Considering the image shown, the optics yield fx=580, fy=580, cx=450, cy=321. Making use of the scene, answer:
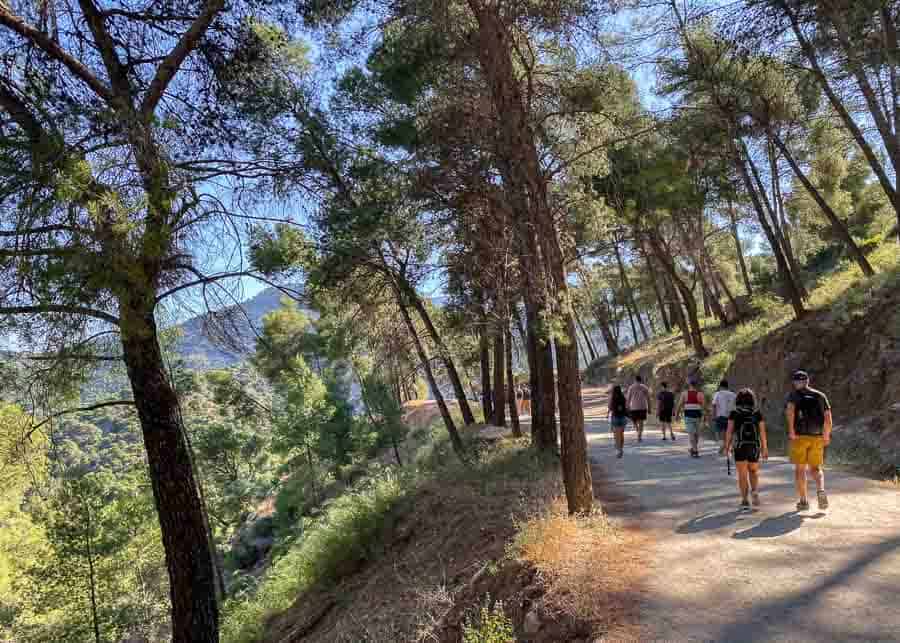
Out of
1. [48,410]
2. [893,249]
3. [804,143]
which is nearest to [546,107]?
[48,410]

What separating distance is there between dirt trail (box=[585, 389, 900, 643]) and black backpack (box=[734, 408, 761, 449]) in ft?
2.83

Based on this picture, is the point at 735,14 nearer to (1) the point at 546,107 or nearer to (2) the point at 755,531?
(1) the point at 546,107

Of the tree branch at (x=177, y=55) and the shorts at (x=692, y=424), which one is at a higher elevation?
the tree branch at (x=177, y=55)

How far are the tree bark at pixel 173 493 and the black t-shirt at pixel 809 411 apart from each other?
23.2 ft

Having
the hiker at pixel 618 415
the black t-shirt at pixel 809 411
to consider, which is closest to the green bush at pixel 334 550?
the hiker at pixel 618 415

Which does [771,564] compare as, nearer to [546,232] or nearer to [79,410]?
[546,232]

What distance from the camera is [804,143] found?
21.9 metres

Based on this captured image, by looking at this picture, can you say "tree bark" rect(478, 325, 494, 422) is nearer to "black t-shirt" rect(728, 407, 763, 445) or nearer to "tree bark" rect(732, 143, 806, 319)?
"black t-shirt" rect(728, 407, 763, 445)

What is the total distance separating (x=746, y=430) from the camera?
7.45 m

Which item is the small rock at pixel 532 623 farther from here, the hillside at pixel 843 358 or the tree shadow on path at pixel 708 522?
the hillside at pixel 843 358

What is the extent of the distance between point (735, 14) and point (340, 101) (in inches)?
305

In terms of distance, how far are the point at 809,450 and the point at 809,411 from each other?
0.48 meters

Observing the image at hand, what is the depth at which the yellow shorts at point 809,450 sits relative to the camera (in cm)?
699

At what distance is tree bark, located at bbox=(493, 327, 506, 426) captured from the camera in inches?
611
